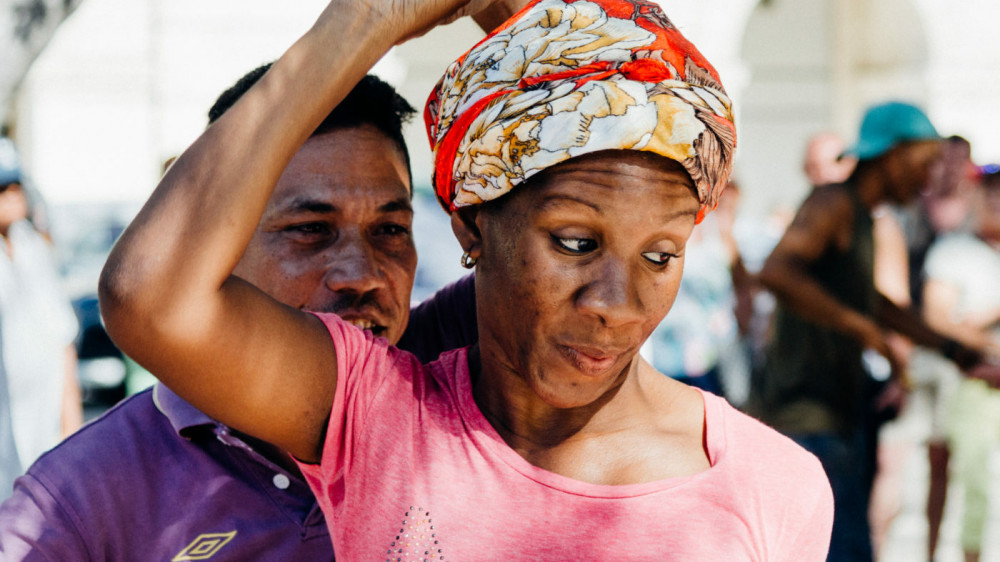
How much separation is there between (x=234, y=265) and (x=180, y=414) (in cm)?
76

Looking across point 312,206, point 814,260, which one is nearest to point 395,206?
point 312,206

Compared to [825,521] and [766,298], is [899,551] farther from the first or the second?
[825,521]

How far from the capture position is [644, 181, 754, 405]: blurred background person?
8203 mm

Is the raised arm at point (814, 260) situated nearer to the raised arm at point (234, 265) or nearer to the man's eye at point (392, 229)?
the man's eye at point (392, 229)

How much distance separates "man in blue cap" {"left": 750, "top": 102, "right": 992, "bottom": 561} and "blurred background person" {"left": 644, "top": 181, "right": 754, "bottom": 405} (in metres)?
2.59

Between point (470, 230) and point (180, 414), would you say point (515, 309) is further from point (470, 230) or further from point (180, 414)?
point (180, 414)

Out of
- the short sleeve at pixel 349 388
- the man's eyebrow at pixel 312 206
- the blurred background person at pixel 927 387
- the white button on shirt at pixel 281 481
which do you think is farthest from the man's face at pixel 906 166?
the short sleeve at pixel 349 388

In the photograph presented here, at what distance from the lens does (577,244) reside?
5.49 feet

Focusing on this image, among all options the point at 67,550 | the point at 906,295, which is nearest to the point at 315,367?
the point at 67,550

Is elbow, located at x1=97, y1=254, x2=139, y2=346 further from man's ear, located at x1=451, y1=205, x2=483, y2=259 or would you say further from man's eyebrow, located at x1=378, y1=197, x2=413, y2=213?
man's eyebrow, located at x1=378, y1=197, x2=413, y2=213

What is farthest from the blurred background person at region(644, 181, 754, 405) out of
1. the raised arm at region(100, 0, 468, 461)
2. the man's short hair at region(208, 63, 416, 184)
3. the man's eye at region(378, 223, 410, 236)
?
the raised arm at region(100, 0, 468, 461)

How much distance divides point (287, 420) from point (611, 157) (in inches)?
26.0

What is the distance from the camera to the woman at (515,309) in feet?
5.08

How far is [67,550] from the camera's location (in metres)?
2.07
